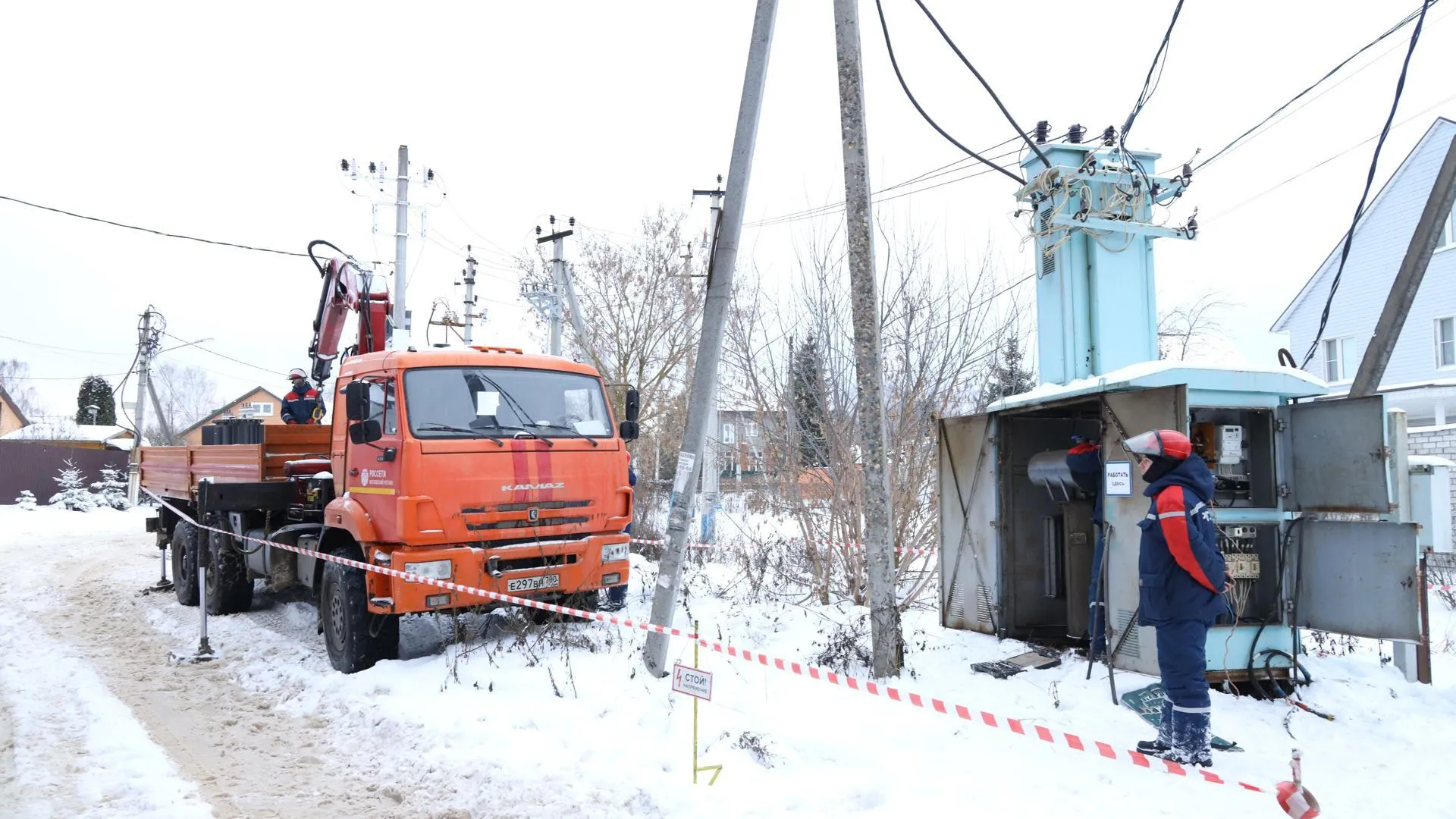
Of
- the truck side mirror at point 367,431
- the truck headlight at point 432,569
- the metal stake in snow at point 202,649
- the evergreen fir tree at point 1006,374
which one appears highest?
the evergreen fir tree at point 1006,374

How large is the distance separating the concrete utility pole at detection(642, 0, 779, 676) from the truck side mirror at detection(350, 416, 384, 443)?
7.80 feet

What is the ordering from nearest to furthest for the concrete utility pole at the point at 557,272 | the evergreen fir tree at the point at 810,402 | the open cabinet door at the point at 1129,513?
1. the open cabinet door at the point at 1129,513
2. the evergreen fir tree at the point at 810,402
3. the concrete utility pole at the point at 557,272

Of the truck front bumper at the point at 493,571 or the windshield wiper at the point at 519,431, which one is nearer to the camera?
the truck front bumper at the point at 493,571

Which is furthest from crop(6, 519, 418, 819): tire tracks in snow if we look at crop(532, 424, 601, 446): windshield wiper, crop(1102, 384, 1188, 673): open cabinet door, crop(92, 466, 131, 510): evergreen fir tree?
crop(92, 466, 131, 510): evergreen fir tree

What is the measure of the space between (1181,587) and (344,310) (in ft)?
30.3

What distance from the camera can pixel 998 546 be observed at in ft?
26.0

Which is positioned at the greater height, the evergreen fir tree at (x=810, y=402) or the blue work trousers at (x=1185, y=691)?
the evergreen fir tree at (x=810, y=402)

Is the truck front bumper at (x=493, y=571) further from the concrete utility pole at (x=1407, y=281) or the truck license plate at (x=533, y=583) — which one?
the concrete utility pole at (x=1407, y=281)

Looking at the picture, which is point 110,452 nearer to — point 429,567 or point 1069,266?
point 429,567

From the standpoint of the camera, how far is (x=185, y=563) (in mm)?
10828

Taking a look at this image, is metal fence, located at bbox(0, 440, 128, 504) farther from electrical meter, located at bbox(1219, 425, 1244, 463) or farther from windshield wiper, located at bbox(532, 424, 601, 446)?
electrical meter, located at bbox(1219, 425, 1244, 463)

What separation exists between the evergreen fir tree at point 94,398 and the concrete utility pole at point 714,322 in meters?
56.6

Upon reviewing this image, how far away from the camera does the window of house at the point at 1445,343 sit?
2012 cm

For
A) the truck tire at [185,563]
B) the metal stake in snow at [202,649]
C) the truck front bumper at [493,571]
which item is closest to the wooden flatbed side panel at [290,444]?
the metal stake in snow at [202,649]
